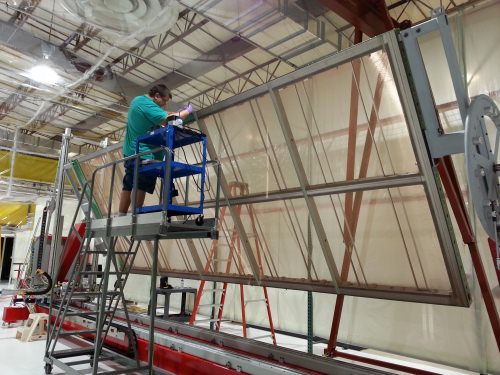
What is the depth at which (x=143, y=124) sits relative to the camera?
13.4 feet

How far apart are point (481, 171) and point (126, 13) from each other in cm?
391

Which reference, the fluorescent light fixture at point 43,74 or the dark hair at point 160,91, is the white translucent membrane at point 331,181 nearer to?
the dark hair at point 160,91

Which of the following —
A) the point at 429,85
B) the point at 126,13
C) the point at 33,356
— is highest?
the point at 126,13

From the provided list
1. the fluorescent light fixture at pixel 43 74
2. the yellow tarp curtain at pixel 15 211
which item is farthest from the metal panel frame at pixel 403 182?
the yellow tarp curtain at pixel 15 211

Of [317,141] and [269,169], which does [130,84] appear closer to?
[269,169]

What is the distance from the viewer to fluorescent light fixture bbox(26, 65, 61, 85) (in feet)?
19.8

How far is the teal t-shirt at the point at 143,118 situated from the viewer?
393cm

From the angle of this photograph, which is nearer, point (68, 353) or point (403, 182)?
point (403, 182)

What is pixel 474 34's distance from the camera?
5.26m

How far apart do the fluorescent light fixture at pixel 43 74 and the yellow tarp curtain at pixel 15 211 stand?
9040 mm

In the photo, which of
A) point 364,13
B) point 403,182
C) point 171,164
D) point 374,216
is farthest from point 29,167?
point 403,182

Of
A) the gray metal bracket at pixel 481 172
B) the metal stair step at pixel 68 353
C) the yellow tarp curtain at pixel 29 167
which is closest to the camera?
the gray metal bracket at pixel 481 172

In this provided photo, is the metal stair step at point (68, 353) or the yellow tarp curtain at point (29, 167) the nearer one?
the metal stair step at point (68, 353)

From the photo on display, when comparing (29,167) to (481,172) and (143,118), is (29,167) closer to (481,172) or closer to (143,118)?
(143,118)
